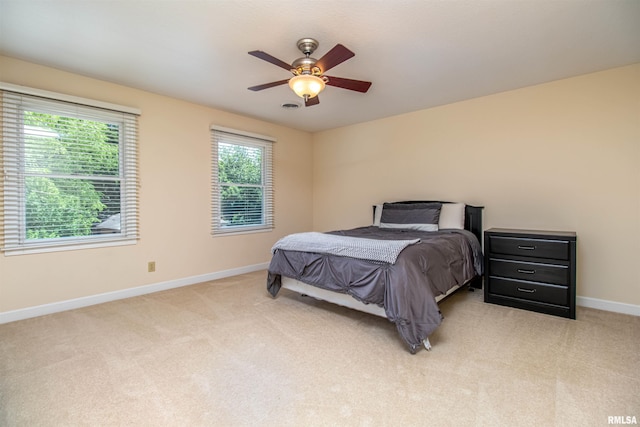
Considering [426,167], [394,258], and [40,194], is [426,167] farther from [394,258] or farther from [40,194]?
[40,194]

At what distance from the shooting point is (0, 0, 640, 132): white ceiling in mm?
1931

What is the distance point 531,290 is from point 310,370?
2296 mm

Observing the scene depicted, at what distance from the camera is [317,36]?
2.23m

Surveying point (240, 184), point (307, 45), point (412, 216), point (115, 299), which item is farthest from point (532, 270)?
point (115, 299)

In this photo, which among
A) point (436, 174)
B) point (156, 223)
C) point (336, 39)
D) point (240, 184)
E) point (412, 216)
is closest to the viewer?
point (336, 39)

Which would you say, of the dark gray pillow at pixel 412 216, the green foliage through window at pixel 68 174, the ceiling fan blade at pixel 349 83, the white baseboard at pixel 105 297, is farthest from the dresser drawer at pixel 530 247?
the green foliage through window at pixel 68 174

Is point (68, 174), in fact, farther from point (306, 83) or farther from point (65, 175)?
point (306, 83)

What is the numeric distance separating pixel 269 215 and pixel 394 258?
2.92 m

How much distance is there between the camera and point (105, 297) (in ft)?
10.3

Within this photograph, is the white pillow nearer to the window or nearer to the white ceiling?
the white ceiling

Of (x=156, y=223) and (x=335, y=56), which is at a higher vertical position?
(x=335, y=56)

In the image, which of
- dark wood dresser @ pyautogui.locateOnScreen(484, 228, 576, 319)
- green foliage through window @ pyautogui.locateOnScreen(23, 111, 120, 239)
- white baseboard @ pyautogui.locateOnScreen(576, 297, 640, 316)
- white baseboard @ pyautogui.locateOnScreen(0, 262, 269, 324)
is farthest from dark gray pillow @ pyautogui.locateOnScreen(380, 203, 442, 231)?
green foliage through window @ pyautogui.locateOnScreen(23, 111, 120, 239)

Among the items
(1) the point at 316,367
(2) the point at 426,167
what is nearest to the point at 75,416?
(1) the point at 316,367

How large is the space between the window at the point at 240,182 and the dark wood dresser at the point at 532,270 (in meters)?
3.14
